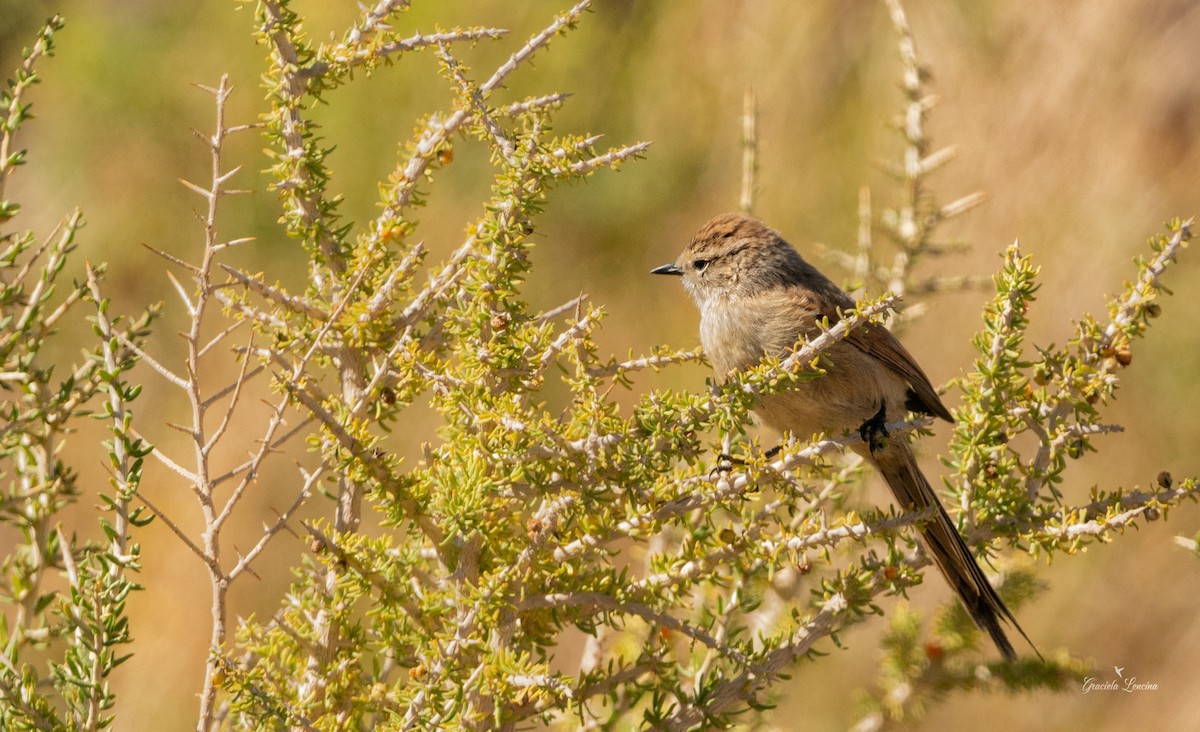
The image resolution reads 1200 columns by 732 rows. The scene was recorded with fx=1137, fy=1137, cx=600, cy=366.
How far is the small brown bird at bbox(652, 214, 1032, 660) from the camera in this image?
12.1 ft

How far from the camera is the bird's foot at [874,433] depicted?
338 cm

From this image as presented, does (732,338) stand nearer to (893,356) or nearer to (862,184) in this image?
(893,356)

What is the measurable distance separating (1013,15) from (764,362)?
419 cm

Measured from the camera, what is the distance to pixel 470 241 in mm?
2336

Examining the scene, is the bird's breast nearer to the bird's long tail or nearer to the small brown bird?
the small brown bird

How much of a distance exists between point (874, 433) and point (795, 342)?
14.5 inches

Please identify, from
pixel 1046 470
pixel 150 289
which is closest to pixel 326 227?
pixel 1046 470

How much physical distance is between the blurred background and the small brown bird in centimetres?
131

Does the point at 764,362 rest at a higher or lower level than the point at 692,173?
lower

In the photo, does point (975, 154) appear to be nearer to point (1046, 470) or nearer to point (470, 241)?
point (1046, 470)

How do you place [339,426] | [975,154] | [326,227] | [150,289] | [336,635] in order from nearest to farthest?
[339,426], [336,635], [326,227], [975,154], [150,289]

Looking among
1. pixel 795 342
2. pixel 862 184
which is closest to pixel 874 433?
pixel 795 342

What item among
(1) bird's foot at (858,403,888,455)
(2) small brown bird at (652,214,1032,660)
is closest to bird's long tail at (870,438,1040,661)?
(1) bird's foot at (858,403,888,455)

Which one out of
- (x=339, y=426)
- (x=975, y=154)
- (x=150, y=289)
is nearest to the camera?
(x=339, y=426)
